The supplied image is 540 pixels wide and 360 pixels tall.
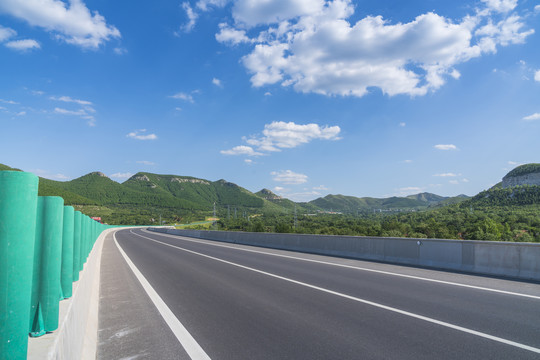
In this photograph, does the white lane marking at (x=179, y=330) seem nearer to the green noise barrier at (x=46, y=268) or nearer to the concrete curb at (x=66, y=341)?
the concrete curb at (x=66, y=341)

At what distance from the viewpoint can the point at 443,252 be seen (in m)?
12.8

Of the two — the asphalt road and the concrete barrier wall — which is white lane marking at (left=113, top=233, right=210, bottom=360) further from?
the concrete barrier wall

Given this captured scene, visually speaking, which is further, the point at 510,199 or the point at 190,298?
the point at 510,199

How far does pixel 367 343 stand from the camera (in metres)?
4.94

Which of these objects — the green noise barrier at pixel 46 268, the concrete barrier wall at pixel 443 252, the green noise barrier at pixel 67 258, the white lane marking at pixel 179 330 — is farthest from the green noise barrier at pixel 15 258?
the concrete barrier wall at pixel 443 252

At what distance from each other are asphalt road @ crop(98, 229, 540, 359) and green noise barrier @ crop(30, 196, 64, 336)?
4.52 ft

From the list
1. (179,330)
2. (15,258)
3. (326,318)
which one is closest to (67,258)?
(179,330)

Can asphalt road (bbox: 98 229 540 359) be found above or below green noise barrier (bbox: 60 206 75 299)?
below

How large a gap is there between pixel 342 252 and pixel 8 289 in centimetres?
1676

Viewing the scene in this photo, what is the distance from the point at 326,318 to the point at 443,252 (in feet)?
27.4

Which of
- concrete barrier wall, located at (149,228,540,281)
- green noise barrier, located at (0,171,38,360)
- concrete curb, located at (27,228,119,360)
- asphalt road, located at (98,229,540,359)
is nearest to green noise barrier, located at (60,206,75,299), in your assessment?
concrete curb, located at (27,228,119,360)

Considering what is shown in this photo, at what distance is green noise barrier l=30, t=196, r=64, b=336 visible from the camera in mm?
3809

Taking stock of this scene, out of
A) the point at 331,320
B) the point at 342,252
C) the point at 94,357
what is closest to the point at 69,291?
the point at 94,357

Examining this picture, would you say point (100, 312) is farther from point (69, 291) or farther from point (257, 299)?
point (257, 299)
